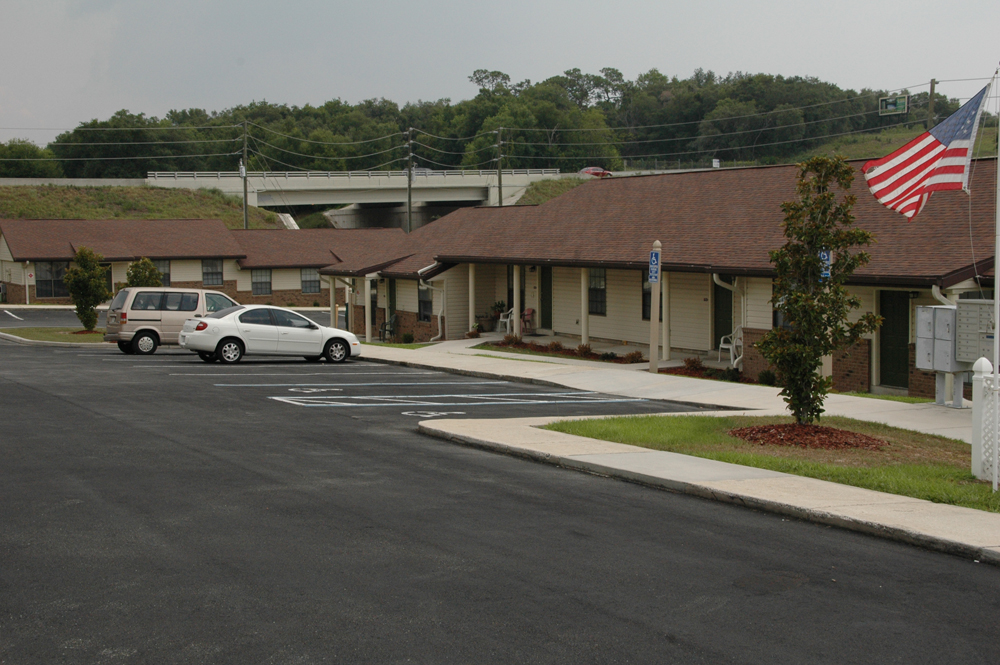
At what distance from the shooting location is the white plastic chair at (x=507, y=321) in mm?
33125

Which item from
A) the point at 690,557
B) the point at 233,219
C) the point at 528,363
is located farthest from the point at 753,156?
the point at 690,557

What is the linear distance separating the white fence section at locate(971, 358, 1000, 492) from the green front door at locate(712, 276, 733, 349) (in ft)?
49.0

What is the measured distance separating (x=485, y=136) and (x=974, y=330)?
13027 cm

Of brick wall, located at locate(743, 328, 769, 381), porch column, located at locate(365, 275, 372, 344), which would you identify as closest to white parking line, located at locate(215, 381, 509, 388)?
brick wall, located at locate(743, 328, 769, 381)

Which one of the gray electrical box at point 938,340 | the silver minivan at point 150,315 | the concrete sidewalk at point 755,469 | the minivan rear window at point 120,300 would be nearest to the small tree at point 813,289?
the concrete sidewalk at point 755,469

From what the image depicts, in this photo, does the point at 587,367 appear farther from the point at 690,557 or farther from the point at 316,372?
the point at 690,557

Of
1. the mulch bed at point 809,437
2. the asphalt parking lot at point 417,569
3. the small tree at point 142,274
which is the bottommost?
the asphalt parking lot at point 417,569

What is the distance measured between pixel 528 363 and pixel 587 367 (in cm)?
167

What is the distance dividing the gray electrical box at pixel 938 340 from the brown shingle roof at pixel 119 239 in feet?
165

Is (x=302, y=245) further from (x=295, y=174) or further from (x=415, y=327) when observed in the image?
(x=295, y=174)

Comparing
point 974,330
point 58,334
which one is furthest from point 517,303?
point 58,334

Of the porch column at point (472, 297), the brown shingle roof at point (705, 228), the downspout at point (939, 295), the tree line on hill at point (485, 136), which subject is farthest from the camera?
the tree line on hill at point (485, 136)

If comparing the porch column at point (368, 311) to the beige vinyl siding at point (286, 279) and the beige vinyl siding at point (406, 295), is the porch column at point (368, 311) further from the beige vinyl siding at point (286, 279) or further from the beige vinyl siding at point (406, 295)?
the beige vinyl siding at point (286, 279)

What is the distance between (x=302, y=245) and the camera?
6481cm
